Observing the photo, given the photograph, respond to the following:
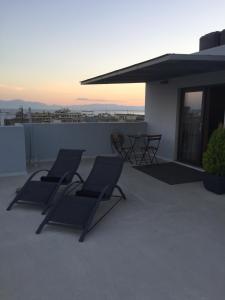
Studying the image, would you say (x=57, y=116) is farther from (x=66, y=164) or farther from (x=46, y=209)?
(x=46, y=209)

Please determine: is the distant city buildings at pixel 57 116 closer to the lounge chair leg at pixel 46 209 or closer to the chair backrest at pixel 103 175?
the chair backrest at pixel 103 175

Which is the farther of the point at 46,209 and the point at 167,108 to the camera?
the point at 167,108

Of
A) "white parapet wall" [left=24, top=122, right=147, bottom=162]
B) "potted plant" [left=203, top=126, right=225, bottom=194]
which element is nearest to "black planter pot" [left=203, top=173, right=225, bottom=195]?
"potted plant" [left=203, top=126, right=225, bottom=194]

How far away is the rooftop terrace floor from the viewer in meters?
2.36

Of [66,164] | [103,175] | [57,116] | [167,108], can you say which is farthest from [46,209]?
[57,116]

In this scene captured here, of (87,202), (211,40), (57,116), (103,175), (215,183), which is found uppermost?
(211,40)

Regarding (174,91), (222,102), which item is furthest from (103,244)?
(174,91)

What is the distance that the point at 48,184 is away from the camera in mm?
4434

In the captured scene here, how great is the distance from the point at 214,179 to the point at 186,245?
86.3 inches

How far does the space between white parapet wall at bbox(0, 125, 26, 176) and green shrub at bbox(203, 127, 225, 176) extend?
Answer: 408 centimetres

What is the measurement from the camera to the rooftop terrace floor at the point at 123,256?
236 cm

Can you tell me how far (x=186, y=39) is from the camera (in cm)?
946

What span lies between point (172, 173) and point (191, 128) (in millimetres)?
1483

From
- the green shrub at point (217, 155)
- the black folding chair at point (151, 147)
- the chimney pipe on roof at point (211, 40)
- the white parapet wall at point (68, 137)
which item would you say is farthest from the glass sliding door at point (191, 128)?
the white parapet wall at point (68, 137)
